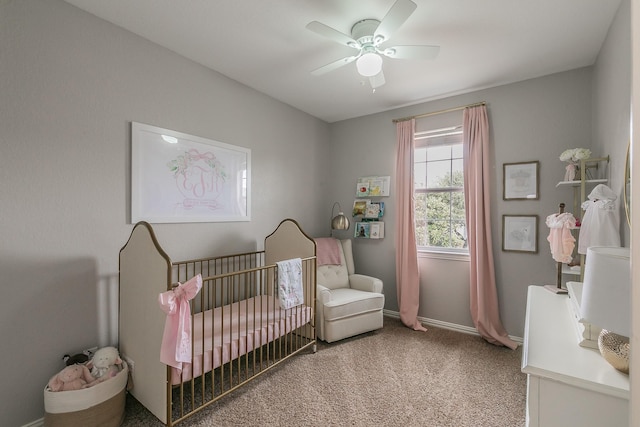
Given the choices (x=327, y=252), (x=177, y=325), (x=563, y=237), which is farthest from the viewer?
(x=327, y=252)

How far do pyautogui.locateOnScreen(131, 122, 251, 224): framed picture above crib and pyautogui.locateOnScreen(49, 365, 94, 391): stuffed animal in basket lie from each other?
0.94 metres

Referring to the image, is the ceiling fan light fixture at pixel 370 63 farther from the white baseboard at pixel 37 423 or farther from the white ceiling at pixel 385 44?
the white baseboard at pixel 37 423

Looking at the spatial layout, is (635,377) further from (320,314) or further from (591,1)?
(320,314)

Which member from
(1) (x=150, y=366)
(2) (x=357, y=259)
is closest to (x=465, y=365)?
(2) (x=357, y=259)

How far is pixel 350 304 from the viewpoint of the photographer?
2.81m

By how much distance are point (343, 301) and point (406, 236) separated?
1069 mm

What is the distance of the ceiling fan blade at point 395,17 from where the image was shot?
1.49 meters

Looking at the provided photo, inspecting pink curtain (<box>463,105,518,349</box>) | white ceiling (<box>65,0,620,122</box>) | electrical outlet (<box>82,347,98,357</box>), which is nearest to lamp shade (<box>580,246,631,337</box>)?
white ceiling (<box>65,0,620,122</box>)

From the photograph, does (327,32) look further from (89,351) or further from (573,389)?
(89,351)

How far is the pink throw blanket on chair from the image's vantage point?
10.9 feet

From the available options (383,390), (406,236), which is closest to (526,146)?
(406,236)

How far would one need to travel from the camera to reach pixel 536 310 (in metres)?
1.69

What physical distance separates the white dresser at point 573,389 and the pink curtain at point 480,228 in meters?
1.73

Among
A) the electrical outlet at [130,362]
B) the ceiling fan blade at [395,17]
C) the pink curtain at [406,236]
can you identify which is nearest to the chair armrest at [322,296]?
the pink curtain at [406,236]
